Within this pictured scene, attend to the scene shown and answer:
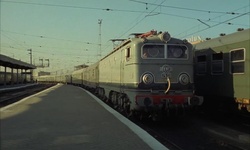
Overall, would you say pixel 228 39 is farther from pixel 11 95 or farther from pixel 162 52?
pixel 11 95

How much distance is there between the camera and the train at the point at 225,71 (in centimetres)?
1271

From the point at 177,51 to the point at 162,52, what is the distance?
1.88ft

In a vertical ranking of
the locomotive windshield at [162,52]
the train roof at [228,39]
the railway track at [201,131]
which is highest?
the train roof at [228,39]

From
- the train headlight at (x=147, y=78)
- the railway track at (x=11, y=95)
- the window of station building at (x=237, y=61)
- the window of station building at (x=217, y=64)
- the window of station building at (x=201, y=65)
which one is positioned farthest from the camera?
the railway track at (x=11, y=95)

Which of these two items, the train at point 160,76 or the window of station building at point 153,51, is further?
the window of station building at point 153,51

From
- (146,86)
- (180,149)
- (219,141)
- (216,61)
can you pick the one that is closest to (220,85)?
(216,61)

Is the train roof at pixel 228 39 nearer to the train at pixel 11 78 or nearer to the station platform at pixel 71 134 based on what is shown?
the station platform at pixel 71 134

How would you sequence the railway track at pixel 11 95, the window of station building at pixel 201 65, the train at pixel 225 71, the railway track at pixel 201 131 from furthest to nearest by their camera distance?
1. the railway track at pixel 11 95
2. the window of station building at pixel 201 65
3. the train at pixel 225 71
4. the railway track at pixel 201 131

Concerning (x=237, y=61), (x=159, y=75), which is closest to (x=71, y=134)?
(x=159, y=75)

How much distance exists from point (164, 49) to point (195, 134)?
11.0 feet

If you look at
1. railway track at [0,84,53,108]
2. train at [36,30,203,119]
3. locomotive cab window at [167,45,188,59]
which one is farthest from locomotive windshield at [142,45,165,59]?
railway track at [0,84,53,108]

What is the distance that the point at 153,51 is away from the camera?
1329 centimetres

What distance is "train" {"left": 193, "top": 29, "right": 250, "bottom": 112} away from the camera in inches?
500

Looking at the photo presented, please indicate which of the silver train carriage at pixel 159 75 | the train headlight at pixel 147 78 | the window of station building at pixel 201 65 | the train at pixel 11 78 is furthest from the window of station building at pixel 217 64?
the train at pixel 11 78
